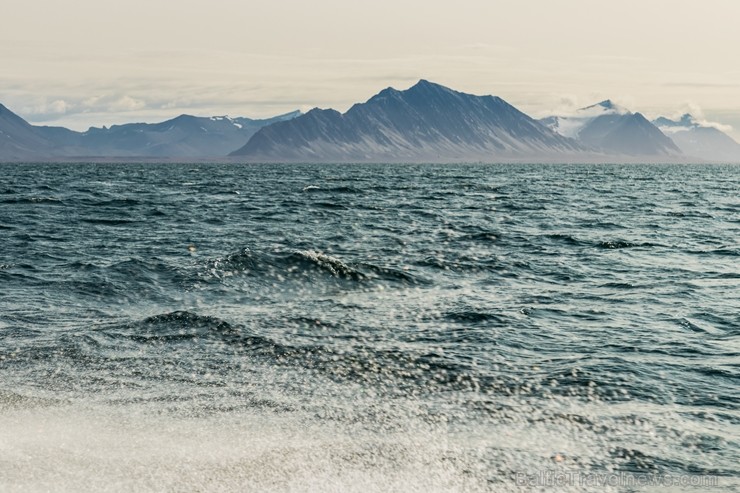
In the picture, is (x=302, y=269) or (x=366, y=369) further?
(x=302, y=269)

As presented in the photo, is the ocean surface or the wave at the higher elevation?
the wave

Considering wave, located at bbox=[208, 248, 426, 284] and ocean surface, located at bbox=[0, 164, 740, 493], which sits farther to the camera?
wave, located at bbox=[208, 248, 426, 284]

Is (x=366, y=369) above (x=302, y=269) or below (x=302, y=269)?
below

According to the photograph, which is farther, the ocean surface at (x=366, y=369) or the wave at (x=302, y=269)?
the wave at (x=302, y=269)

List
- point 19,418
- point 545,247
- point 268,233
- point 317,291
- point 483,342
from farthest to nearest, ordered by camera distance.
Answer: point 268,233 < point 545,247 < point 317,291 < point 483,342 < point 19,418

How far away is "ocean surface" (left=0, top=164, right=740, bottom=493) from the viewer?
347 inches

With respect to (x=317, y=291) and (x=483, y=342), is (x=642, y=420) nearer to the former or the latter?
(x=483, y=342)

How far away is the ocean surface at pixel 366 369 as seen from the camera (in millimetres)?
8820

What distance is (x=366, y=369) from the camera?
1298 cm

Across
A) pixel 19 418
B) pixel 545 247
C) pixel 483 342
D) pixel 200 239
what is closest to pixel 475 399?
pixel 483 342

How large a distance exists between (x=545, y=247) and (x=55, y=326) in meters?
20.3

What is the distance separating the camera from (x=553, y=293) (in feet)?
67.2

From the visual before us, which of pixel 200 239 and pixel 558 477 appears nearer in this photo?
pixel 558 477

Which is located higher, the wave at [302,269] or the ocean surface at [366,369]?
the wave at [302,269]
